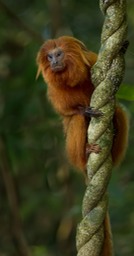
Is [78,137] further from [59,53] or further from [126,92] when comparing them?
[126,92]

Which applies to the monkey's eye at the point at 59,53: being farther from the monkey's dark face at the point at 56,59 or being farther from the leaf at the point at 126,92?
the leaf at the point at 126,92

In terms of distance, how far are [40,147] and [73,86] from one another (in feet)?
6.31

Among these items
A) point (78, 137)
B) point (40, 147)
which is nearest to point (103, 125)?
point (78, 137)

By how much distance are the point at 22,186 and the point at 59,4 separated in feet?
6.33

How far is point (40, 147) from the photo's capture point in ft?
17.3

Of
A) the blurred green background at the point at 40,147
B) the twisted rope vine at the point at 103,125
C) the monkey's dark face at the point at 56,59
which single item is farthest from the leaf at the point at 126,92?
the blurred green background at the point at 40,147

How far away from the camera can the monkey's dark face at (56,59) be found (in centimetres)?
333

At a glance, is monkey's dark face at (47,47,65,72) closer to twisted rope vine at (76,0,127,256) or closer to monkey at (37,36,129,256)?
monkey at (37,36,129,256)

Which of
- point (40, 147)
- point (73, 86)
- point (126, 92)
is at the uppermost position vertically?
point (126, 92)

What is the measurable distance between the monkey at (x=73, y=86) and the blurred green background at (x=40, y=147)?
0.82 meters

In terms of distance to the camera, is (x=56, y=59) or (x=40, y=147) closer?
Result: (x=56, y=59)

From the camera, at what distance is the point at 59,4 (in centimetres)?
506

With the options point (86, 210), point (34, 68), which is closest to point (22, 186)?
point (34, 68)

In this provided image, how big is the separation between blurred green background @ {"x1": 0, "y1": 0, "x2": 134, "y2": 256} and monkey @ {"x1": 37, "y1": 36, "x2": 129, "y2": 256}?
0.82 m
